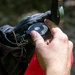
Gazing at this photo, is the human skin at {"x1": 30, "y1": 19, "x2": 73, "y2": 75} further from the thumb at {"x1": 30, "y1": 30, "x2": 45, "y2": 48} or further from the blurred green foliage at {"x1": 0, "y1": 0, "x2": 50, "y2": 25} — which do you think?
the blurred green foliage at {"x1": 0, "y1": 0, "x2": 50, "y2": 25}

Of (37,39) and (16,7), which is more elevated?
(37,39)

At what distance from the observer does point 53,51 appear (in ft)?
3.47

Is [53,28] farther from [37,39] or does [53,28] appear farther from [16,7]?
[16,7]

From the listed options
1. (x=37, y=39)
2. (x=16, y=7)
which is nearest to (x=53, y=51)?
(x=37, y=39)

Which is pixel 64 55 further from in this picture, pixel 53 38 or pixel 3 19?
pixel 3 19

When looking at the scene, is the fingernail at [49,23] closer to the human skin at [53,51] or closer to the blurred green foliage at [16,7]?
the human skin at [53,51]

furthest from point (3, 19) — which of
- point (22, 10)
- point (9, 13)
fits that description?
point (22, 10)

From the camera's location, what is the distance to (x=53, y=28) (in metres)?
1.10

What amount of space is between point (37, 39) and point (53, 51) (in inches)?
2.8

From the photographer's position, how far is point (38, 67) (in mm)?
1213

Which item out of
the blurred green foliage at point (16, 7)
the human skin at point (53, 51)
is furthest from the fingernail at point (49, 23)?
the blurred green foliage at point (16, 7)

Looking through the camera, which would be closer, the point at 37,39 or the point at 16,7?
the point at 37,39

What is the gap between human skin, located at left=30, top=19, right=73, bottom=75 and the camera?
3.41ft

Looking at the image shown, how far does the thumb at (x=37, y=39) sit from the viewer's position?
1074 millimetres
